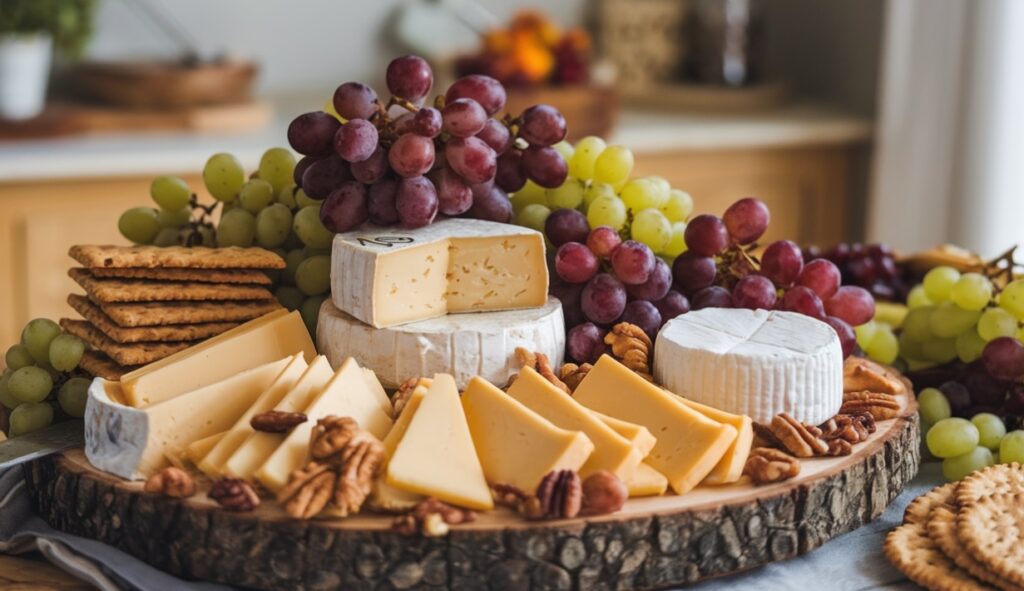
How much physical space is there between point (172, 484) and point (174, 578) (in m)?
0.08

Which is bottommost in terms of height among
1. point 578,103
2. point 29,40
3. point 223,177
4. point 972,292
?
point 972,292

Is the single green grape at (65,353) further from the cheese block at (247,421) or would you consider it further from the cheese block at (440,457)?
the cheese block at (440,457)

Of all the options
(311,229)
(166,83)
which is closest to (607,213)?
(311,229)

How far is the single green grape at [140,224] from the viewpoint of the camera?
57.7 inches

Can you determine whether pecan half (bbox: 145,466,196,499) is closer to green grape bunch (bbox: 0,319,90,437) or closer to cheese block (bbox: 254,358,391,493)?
cheese block (bbox: 254,358,391,493)

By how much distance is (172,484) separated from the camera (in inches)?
39.7

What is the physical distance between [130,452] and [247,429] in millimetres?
102

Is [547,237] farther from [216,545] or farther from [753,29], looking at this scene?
[753,29]

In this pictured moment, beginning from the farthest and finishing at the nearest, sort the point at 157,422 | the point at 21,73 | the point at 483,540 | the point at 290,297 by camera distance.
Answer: the point at 21,73, the point at 290,297, the point at 157,422, the point at 483,540

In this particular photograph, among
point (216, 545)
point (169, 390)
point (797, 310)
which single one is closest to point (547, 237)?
point (797, 310)

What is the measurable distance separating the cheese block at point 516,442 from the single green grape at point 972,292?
596mm

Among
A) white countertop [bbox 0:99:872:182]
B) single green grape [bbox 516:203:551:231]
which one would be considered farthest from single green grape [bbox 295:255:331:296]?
white countertop [bbox 0:99:872:182]

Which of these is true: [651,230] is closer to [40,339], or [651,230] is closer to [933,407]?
[933,407]

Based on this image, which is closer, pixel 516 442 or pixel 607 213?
pixel 516 442
